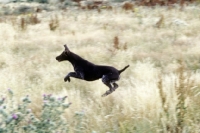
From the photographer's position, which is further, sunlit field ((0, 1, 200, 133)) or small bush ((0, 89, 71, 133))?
sunlit field ((0, 1, 200, 133))

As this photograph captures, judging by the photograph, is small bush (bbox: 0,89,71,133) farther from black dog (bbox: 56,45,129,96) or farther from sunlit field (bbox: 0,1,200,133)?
black dog (bbox: 56,45,129,96)

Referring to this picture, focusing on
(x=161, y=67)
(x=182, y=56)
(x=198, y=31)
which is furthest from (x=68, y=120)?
(x=198, y=31)

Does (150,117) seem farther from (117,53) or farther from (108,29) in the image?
(108,29)

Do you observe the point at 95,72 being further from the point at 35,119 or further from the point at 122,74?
the point at 35,119

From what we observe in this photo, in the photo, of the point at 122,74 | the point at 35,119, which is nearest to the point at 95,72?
the point at 122,74

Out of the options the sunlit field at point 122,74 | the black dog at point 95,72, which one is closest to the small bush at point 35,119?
the sunlit field at point 122,74

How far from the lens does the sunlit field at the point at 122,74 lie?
424cm

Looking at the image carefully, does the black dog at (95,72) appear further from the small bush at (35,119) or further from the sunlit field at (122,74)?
the small bush at (35,119)

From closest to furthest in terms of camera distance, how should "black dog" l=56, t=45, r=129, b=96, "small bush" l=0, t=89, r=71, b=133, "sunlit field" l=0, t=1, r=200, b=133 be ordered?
1. "small bush" l=0, t=89, r=71, b=133
2. "sunlit field" l=0, t=1, r=200, b=133
3. "black dog" l=56, t=45, r=129, b=96

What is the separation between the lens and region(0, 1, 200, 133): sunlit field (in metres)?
4.24

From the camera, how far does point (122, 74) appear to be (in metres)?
6.88

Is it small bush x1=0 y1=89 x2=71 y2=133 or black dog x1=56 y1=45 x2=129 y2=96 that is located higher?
black dog x1=56 y1=45 x2=129 y2=96

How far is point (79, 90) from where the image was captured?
5.90 m

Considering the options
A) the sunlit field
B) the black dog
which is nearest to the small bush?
the sunlit field
